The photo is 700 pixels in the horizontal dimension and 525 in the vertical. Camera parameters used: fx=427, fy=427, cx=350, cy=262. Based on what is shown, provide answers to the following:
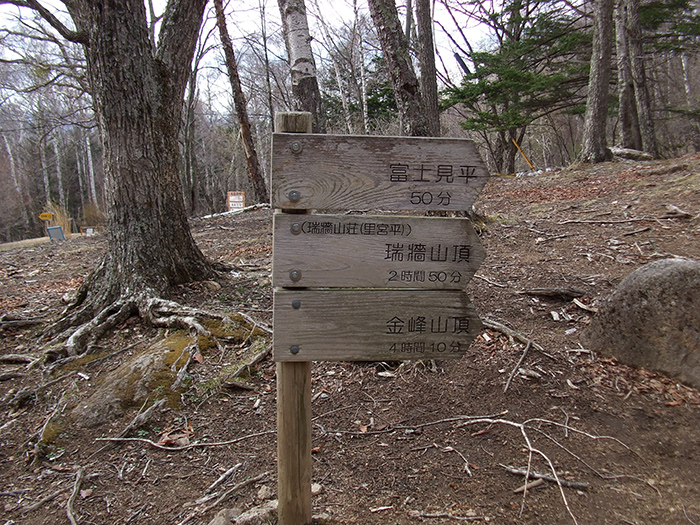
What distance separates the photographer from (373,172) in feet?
5.64

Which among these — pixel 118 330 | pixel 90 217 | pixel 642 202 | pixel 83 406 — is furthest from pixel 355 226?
pixel 90 217

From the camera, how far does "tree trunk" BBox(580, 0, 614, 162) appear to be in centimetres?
1032

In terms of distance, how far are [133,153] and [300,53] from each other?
3303mm

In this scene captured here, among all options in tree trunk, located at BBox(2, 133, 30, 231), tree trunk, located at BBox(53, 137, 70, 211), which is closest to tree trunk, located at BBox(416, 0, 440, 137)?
tree trunk, located at BBox(53, 137, 70, 211)

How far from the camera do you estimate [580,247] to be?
18.3 feet

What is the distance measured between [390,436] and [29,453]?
236cm

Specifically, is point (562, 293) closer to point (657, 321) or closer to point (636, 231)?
point (657, 321)

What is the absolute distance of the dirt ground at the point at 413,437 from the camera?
91.9 inches

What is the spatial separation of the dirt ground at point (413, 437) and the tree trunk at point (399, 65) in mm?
2499

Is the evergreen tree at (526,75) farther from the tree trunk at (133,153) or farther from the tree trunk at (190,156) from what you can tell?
the tree trunk at (133,153)

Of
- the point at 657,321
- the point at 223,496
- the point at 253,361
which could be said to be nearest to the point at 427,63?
the point at 657,321

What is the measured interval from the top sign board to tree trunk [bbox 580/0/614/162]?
1085 centimetres

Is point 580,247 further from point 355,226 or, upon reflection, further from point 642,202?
point 355,226

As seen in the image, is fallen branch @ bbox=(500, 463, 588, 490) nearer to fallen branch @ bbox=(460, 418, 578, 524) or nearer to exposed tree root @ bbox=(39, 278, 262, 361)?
fallen branch @ bbox=(460, 418, 578, 524)
